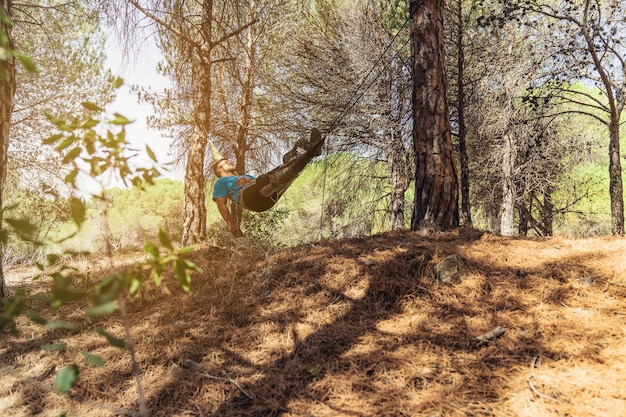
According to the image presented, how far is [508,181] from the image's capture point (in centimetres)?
972

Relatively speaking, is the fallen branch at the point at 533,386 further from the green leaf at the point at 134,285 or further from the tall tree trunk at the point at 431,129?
the tall tree trunk at the point at 431,129

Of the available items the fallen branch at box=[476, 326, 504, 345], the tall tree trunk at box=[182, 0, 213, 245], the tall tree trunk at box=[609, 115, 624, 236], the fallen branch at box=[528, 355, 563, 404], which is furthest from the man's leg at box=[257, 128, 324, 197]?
the tall tree trunk at box=[609, 115, 624, 236]

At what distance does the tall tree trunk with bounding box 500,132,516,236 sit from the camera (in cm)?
956

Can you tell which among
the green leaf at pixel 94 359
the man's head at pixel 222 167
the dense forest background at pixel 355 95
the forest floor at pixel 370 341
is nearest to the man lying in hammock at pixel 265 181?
the man's head at pixel 222 167

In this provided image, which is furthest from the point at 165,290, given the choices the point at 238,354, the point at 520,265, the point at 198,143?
the point at 198,143

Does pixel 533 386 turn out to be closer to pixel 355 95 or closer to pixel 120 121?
pixel 120 121

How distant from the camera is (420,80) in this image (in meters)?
3.91

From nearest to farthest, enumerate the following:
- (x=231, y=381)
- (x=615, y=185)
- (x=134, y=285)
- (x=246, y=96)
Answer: (x=134, y=285)
(x=231, y=381)
(x=615, y=185)
(x=246, y=96)

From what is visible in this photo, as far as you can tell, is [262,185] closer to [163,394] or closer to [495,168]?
[163,394]

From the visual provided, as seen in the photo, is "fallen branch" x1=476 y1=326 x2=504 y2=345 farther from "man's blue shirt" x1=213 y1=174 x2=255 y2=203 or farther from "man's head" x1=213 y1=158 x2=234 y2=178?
"man's head" x1=213 y1=158 x2=234 y2=178

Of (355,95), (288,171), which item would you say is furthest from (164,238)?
(355,95)

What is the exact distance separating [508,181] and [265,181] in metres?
7.72

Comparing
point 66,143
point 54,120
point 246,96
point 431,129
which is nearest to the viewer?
point 54,120

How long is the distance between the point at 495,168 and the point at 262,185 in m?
7.69
